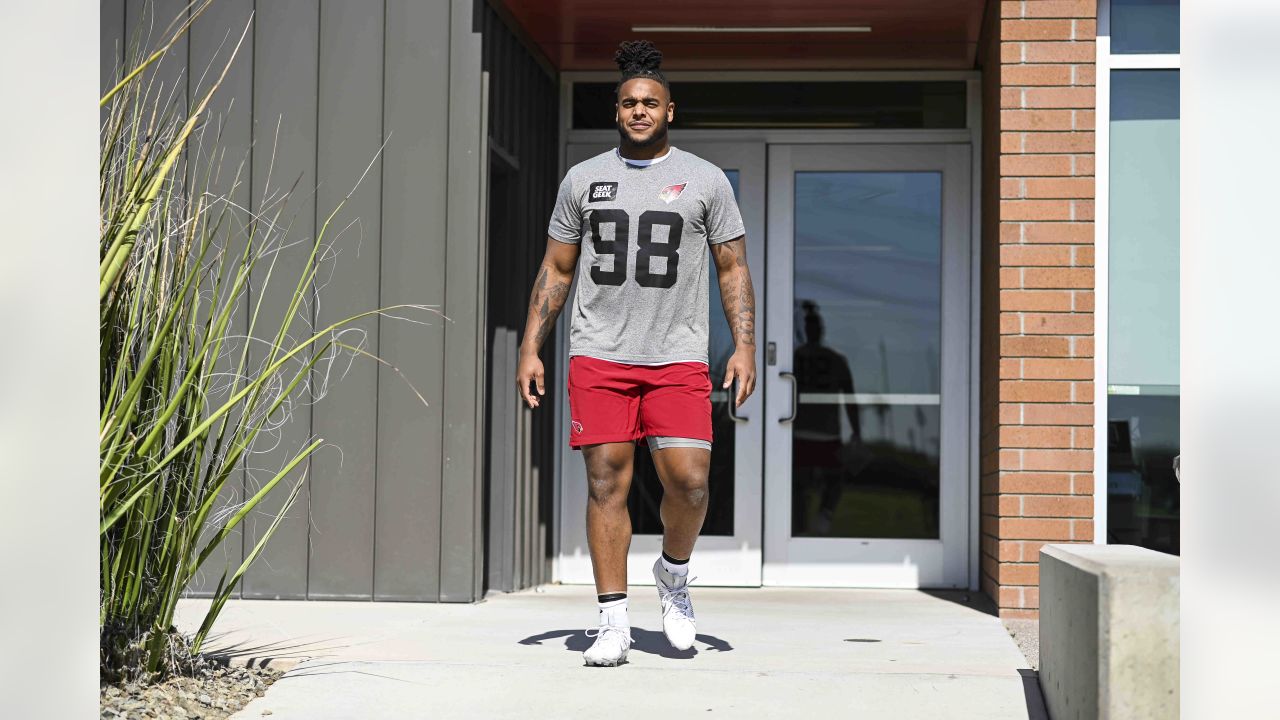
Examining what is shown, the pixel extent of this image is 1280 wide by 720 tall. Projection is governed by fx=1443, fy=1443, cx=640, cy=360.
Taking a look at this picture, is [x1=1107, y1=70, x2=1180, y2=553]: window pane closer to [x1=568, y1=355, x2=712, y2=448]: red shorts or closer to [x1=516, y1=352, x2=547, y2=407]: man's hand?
[x1=568, y1=355, x2=712, y2=448]: red shorts

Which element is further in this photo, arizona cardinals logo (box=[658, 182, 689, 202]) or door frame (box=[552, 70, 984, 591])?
door frame (box=[552, 70, 984, 591])

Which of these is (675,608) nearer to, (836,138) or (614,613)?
(614,613)

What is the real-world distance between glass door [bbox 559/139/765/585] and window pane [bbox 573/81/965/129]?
7.1 inches

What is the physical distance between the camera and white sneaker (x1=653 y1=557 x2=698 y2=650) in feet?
14.2

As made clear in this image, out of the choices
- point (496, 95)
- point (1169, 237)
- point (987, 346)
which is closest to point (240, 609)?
point (496, 95)

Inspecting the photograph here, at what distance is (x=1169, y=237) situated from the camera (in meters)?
5.83

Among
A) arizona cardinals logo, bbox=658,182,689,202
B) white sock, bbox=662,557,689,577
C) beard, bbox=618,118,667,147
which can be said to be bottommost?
white sock, bbox=662,557,689,577

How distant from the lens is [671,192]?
4.31m

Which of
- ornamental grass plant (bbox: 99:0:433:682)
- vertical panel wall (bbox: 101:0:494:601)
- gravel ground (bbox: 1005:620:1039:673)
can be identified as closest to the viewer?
ornamental grass plant (bbox: 99:0:433:682)

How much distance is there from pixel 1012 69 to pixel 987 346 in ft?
4.47

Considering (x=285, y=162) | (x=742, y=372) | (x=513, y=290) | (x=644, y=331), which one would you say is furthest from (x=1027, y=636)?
(x=285, y=162)

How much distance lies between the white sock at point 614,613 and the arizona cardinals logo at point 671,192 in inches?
46.7

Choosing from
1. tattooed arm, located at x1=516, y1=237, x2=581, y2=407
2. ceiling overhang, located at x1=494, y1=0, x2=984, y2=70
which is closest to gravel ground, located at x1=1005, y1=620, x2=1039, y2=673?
tattooed arm, located at x1=516, y1=237, x2=581, y2=407

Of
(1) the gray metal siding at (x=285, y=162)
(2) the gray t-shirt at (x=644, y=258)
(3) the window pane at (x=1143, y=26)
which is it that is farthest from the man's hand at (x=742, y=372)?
(3) the window pane at (x=1143, y=26)
